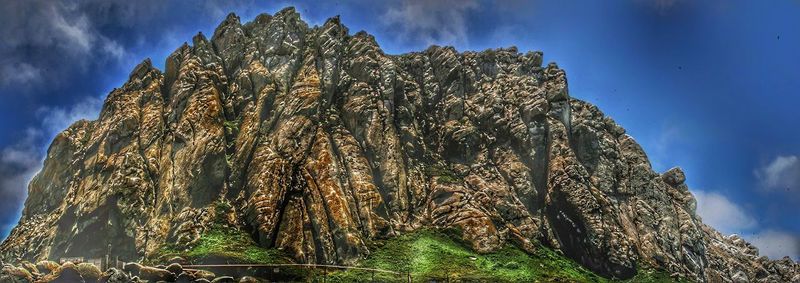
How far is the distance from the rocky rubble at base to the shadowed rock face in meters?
19.2

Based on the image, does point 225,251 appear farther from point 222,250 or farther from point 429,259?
point 429,259

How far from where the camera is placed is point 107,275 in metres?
79.8

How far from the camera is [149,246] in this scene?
105 meters

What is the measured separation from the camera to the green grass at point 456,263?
339 ft

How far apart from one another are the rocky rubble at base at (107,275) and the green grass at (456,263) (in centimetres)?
2265

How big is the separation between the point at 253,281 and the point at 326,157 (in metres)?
35.1

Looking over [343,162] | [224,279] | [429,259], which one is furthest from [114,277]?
[343,162]

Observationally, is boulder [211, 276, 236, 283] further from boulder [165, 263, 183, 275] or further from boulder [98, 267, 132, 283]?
boulder [98, 267, 132, 283]

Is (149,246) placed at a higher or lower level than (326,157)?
lower

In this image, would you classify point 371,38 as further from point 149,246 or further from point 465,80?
point 149,246

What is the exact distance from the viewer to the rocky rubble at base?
263 feet

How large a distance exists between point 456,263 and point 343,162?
29.2 m

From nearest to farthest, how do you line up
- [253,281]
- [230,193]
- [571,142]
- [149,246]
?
[253,281] < [149,246] < [230,193] < [571,142]

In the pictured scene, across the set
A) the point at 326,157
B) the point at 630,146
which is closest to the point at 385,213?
the point at 326,157
